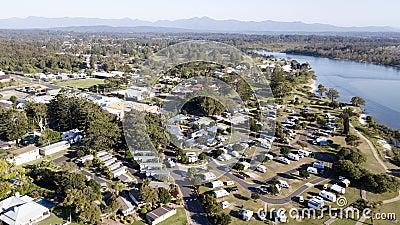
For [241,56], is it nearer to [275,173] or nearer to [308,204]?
[275,173]

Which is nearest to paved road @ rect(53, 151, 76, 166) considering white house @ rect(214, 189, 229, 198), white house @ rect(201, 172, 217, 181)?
white house @ rect(201, 172, 217, 181)

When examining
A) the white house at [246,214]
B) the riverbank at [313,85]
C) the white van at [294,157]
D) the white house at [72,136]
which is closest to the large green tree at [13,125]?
the white house at [72,136]

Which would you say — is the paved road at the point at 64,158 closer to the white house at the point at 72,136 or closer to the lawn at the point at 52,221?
the white house at the point at 72,136

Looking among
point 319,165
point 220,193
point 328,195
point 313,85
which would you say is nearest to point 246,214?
point 220,193

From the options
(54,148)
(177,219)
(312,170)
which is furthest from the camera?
(54,148)

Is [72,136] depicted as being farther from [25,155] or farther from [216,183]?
[216,183]

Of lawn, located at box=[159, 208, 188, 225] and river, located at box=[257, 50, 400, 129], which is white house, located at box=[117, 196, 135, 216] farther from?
river, located at box=[257, 50, 400, 129]
